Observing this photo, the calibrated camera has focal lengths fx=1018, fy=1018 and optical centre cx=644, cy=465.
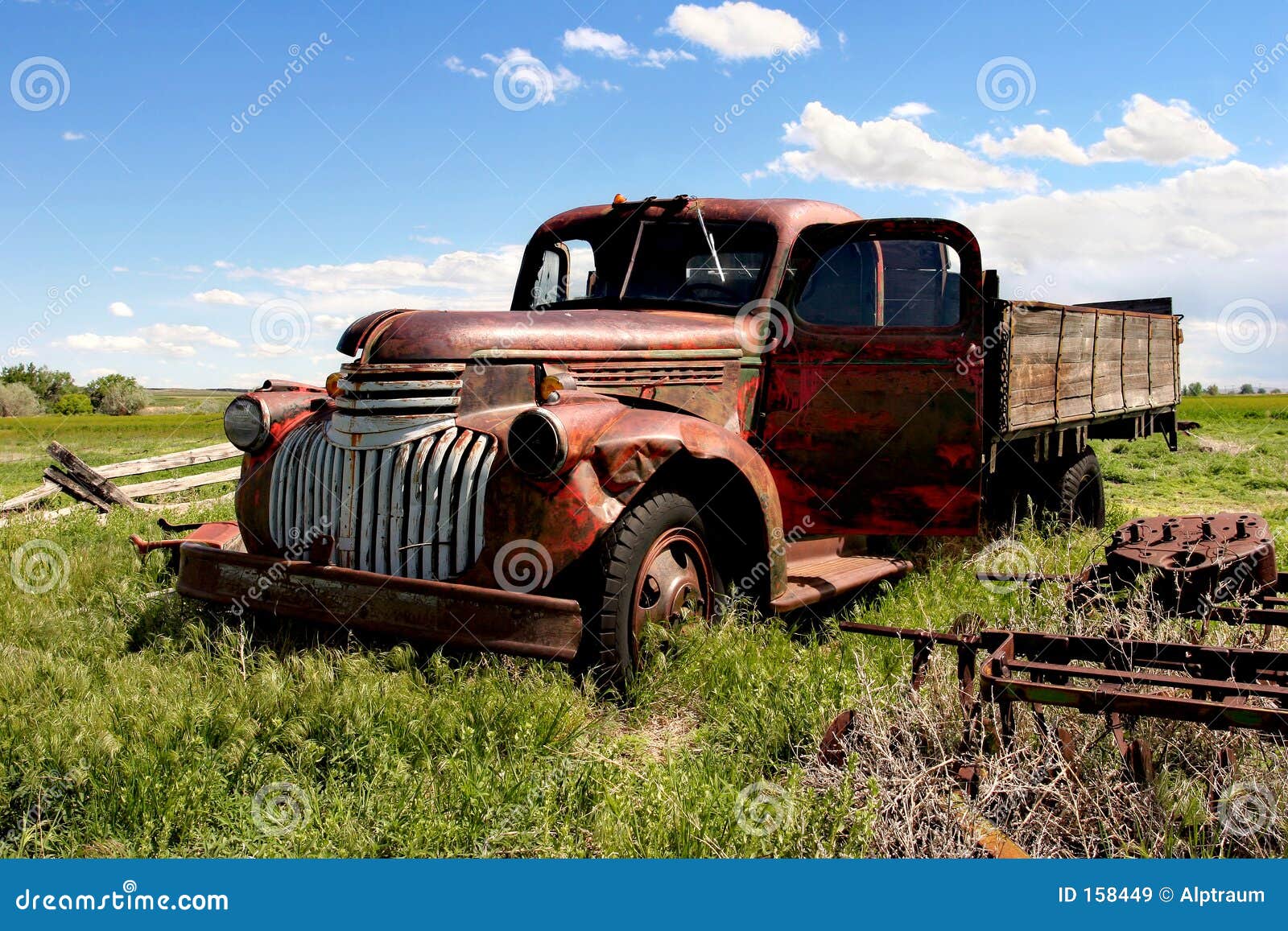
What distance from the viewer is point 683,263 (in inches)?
226

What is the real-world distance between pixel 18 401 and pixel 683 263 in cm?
5907

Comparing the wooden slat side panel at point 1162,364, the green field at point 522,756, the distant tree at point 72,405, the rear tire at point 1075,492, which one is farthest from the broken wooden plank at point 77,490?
the distant tree at point 72,405

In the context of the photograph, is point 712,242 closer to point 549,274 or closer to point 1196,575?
point 549,274

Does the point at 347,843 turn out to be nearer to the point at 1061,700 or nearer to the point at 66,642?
the point at 1061,700

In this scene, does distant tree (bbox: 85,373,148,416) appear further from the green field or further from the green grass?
the green field

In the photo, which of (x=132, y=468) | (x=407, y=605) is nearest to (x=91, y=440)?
(x=132, y=468)

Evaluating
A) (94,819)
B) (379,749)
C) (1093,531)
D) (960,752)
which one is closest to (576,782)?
(379,749)

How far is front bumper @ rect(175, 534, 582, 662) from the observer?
3764 mm

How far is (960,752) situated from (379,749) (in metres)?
1.93

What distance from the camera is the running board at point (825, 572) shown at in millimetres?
4875

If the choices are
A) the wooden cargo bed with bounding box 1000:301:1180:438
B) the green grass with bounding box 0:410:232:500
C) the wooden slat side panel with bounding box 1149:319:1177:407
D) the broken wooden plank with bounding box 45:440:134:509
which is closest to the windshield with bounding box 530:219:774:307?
the wooden cargo bed with bounding box 1000:301:1180:438

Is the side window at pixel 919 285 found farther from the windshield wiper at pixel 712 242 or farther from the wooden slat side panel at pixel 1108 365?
the wooden slat side panel at pixel 1108 365

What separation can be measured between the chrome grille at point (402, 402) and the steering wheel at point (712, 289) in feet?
5.79

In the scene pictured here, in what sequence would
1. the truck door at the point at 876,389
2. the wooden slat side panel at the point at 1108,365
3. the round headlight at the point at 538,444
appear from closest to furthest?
the round headlight at the point at 538,444, the truck door at the point at 876,389, the wooden slat side panel at the point at 1108,365
